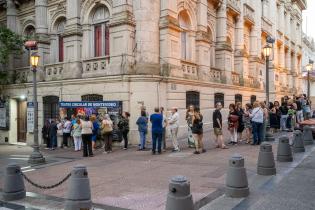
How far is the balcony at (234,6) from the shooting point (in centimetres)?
2329

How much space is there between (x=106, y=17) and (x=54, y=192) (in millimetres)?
11342

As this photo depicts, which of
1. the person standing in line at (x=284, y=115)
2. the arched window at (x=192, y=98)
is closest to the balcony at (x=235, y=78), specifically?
the person standing in line at (x=284, y=115)

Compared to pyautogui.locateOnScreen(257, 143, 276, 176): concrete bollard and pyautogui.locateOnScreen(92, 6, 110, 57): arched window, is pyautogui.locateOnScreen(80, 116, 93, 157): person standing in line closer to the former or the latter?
pyautogui.locateOnScreen(92, 6, 110, 57): arched window

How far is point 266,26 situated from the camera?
3023cm

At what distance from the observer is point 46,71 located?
66.0 ft

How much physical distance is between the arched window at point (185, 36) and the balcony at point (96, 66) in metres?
4.51

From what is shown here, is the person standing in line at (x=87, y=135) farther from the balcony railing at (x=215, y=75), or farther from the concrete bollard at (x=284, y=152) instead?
the balcony railing at (x=215, y=75)

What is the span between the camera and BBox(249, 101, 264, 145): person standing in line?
14.3m

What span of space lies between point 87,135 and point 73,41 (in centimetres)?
664

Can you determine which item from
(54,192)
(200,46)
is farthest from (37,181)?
(200,46)

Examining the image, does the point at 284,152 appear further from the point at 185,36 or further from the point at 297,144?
the point at 185,36

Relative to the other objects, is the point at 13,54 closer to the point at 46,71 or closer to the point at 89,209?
the point at 46,71

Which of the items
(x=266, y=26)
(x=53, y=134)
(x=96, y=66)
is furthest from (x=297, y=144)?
(x=266, y=26)

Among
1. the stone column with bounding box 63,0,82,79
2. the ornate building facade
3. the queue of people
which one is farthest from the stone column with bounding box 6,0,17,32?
the queue of people
